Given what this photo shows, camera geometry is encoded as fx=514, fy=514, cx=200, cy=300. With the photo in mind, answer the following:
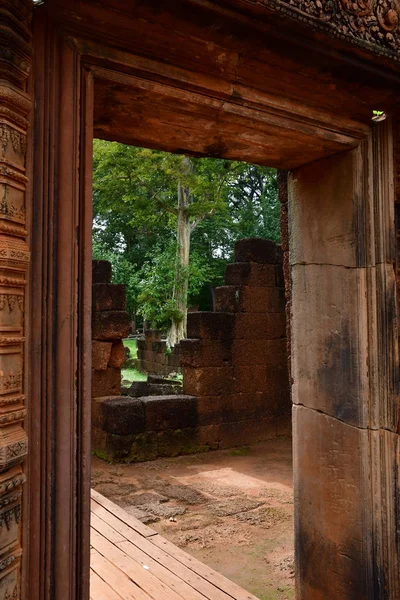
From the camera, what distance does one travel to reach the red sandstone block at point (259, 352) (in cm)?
852

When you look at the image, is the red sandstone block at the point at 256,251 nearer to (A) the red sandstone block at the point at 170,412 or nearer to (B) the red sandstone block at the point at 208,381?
(B) the red sandstone block at the point at 208,381

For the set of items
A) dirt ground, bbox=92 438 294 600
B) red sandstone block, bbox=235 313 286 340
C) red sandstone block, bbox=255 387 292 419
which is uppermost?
red sandstone block, bbox=235 313 286 340

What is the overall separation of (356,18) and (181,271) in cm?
1308

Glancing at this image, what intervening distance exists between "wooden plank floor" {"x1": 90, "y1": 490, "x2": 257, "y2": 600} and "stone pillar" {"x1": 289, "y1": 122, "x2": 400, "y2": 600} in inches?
22.9

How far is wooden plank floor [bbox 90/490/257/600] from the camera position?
2.90 meters

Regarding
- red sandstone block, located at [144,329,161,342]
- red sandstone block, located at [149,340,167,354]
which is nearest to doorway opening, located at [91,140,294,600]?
red sandstone block, located at [149,340,167,354]

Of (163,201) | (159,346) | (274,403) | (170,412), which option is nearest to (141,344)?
(159,346)

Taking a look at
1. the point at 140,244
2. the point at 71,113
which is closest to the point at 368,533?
the point at 71,113

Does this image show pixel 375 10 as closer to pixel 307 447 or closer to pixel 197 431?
pixel 307 447

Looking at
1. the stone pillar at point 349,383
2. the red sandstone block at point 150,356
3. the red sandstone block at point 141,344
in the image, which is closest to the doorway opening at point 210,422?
the stone pillar at point 349,383

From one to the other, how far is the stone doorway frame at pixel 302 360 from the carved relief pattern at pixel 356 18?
49 centimetres

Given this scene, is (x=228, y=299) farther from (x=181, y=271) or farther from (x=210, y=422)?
(x=181, y=271)

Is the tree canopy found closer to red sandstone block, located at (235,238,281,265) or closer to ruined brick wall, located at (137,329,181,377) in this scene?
ruined brick wall, located at (137,329,181,377)

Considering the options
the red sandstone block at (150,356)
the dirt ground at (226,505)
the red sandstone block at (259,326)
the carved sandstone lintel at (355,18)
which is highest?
the carved sandstone lintel at (355,18)
